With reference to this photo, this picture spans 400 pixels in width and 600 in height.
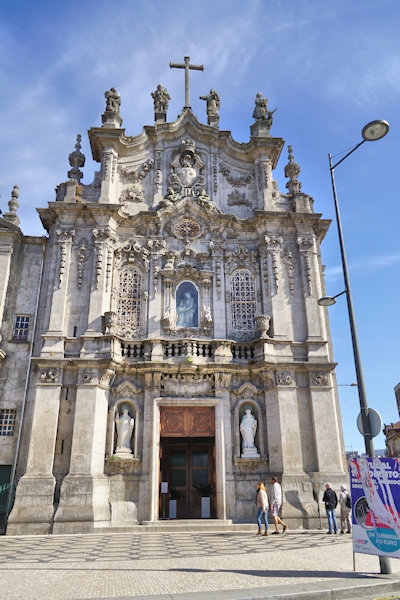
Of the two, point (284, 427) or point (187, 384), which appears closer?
point (284, 427)

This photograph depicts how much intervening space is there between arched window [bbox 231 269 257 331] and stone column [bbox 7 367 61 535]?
27.5ft

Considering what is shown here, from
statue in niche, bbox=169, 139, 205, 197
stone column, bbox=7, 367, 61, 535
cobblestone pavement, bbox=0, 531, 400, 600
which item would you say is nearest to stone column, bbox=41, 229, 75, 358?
stone column, bbox=7, 367, 61, 535

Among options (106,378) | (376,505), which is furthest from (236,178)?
(376,505)

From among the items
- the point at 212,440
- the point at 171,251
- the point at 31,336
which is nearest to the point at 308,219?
the point at 171,251

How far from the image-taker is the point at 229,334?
21016 mm

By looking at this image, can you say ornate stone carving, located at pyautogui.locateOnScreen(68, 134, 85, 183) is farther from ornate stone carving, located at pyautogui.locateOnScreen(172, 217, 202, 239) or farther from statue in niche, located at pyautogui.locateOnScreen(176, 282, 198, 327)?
statue in niche, located at pyautogui.locateOnScreen(176, 282, 198, 327)

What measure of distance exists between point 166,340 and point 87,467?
6003mm

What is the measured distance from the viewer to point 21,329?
20453 mm

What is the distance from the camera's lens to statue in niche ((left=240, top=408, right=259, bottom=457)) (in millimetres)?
18969

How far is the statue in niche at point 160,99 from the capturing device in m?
25.1

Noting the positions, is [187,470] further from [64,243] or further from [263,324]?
[64,243]

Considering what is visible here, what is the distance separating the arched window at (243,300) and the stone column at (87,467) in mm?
6306

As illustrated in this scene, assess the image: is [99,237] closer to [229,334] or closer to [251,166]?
[229,334]

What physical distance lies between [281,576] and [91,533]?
1009 cm
